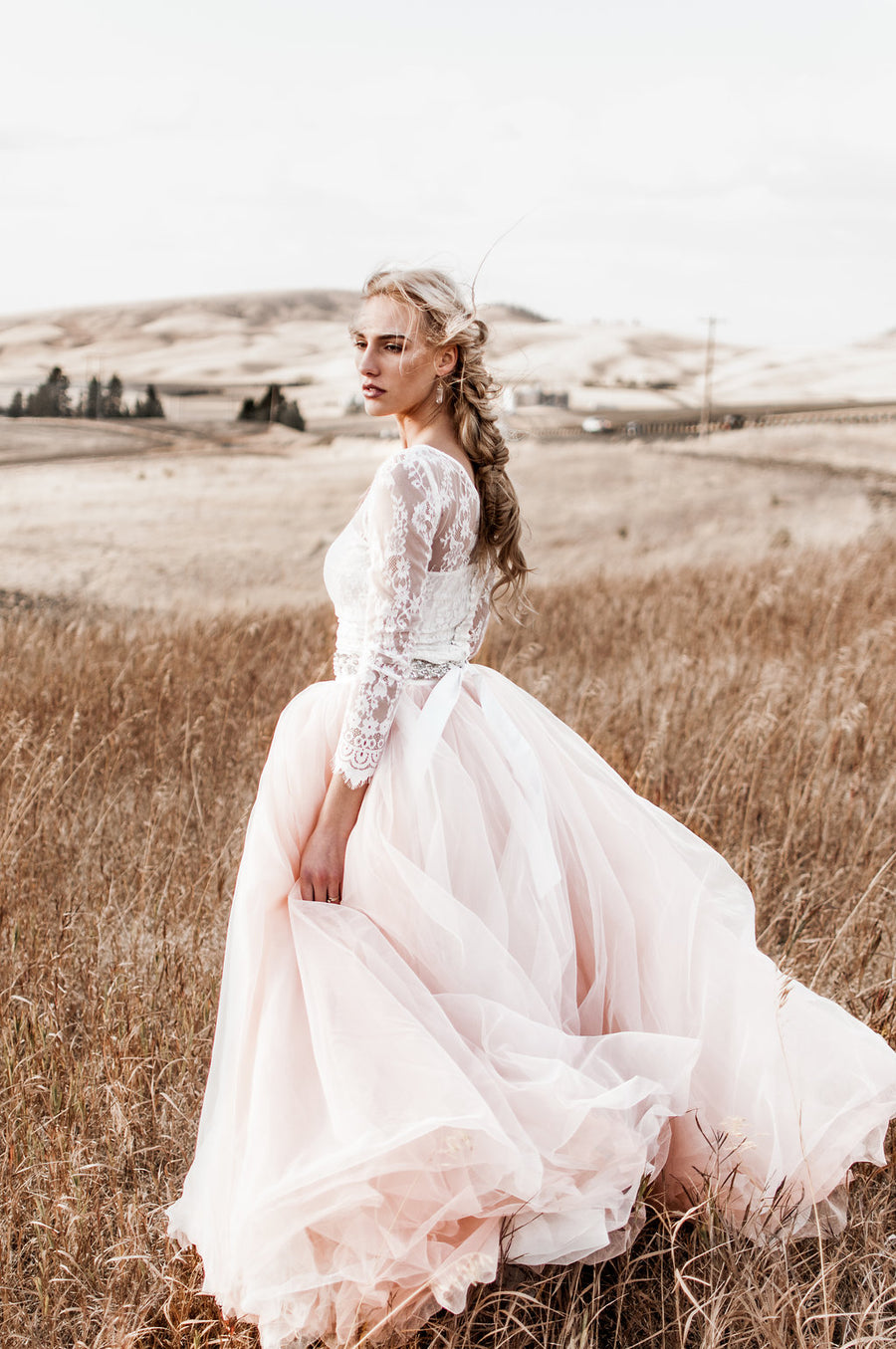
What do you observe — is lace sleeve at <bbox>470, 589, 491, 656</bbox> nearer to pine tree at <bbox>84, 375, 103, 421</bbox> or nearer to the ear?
the ear

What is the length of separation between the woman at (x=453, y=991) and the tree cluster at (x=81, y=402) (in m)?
10.6

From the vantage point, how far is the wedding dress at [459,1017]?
5.15 ft

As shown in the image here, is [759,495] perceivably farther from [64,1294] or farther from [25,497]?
[64,1294]

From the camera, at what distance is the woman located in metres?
1.57

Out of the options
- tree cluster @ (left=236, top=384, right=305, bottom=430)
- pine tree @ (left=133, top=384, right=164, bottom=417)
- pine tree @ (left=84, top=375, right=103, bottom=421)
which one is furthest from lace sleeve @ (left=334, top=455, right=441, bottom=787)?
tree cluster @ (left=236, top=384, right=305, bottom=430)

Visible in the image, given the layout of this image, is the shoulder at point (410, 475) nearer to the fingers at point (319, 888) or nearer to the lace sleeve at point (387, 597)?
the lace sleeve at point (387, 597)

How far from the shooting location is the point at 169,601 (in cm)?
836

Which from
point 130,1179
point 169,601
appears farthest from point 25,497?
point 130,1179

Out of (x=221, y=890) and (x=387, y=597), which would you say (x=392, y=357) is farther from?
(x=221, y=890)

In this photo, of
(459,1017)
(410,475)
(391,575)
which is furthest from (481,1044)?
(410,475)

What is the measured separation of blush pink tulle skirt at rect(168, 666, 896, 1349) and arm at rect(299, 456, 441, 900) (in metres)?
0.04

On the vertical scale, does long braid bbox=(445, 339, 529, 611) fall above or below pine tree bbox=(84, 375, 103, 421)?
below

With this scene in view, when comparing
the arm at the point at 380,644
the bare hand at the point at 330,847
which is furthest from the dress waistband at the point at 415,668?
the bare hand at the point at 330,847

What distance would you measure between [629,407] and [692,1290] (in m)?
15.3
